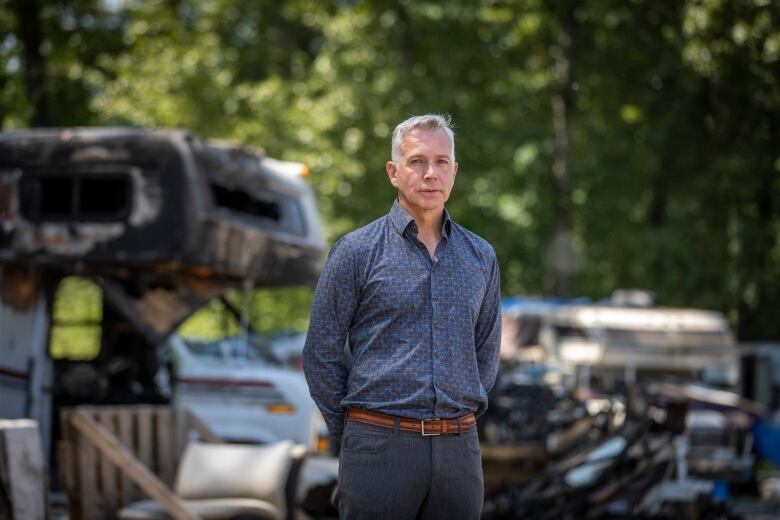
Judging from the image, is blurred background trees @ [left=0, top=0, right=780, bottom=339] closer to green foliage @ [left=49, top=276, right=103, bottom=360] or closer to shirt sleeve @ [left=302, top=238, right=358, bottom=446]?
green foliage @ [left=49, top=276, right=103, bottom=360]

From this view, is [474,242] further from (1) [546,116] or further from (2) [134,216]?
(1) [546,116]

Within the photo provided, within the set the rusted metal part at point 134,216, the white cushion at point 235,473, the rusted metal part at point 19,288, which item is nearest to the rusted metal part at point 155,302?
the rusted metal part at point 134,216

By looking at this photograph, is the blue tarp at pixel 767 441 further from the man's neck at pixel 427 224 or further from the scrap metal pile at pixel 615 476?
the man's neck at pixel 427 224

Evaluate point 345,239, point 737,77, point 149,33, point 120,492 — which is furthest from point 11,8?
point 345,239

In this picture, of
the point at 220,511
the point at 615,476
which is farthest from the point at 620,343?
the point at 220,511

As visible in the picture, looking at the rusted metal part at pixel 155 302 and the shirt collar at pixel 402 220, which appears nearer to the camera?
the shirt collar at pixel 402 220

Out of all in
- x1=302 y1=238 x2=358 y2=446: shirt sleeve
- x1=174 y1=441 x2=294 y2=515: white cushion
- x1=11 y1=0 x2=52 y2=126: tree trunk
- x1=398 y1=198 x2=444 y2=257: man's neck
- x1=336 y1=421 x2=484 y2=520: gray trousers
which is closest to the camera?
x1=336 y1=421 x2=484 y2=520: gray trousers

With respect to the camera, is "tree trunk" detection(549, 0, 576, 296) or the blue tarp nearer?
→ the blue tarp

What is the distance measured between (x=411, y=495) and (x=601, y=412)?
8531mm

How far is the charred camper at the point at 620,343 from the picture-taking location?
71.2 ft

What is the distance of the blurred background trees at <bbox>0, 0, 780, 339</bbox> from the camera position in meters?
29.0

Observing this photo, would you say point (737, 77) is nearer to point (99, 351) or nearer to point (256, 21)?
point (256, 21)

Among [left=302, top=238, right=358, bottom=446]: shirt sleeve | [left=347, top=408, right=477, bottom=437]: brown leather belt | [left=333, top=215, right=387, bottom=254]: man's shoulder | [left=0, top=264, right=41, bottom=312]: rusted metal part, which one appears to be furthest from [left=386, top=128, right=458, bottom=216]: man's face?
[left=0, top=264, right=41, bottom=312]: rusted metal part

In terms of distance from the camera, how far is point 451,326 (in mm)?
4676
